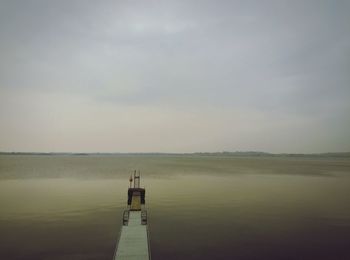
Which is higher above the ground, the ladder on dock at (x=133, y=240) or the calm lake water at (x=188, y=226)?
the ladder on dock at (x=133, y=240)

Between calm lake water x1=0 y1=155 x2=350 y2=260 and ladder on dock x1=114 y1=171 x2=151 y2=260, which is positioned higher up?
ladder on dock x1=114 y1=171 x2=151 y2=260

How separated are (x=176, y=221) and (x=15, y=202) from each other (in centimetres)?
2657

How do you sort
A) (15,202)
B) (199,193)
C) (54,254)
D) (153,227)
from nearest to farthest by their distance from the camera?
(54,254) → (153,227) → (15,202) → (199,193)

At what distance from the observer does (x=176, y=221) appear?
112 feet

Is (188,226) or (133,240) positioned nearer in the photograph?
(133,240)

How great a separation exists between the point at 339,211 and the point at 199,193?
2380 cm

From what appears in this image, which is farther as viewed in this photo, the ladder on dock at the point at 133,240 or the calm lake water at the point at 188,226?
the calm lake water at the point at 188,226

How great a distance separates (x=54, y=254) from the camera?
2342 cm

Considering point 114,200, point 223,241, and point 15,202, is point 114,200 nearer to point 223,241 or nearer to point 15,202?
point 15,202

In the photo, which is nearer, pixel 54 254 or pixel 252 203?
pixel 54 254

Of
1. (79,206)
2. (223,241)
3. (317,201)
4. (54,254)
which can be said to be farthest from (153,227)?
(317,201)

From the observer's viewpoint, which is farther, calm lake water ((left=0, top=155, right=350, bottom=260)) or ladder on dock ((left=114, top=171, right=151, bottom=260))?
calm lake water ((left=0, top=155, right=350, bottom=260))

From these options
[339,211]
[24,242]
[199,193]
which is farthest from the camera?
[199,193]

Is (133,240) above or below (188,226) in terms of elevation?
above
